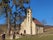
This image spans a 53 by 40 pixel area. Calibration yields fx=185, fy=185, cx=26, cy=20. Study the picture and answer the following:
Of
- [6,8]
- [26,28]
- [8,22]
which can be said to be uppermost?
[6,8]

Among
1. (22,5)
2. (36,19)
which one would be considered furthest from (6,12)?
(36,19)

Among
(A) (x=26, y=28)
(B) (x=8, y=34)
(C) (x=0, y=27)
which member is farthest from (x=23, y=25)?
(B) (x=8, y=34)

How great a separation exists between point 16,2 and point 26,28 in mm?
20752

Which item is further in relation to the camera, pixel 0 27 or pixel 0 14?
pixel 0 27

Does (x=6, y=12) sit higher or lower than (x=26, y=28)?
higher

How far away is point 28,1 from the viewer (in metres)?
45.0

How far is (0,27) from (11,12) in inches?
915

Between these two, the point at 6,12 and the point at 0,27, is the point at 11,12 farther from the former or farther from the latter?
the point at 0,27

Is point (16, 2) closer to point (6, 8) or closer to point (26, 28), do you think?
point (6, 8)

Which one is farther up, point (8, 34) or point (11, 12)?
point (11, 12)

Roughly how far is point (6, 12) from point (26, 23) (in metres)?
20.7

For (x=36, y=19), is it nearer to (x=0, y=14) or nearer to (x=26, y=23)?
(x=26, y=23)

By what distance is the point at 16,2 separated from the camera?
43.8 meters

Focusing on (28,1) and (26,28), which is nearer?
(28,1)
